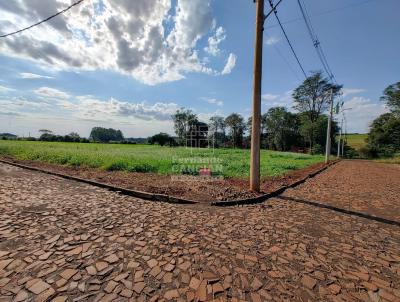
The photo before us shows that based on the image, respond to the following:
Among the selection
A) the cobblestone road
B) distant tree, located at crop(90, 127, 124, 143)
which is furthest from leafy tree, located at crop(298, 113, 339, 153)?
distant tree, located at crop(90, 127, 124, 143)

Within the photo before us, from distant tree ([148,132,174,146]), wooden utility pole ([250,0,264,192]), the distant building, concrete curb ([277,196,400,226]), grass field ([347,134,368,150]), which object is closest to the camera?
concrete curb ([277,196,400,226])

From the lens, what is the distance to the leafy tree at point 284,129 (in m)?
56.5

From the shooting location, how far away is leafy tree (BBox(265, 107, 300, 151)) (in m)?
56.5

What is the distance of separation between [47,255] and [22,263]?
0.27 metres

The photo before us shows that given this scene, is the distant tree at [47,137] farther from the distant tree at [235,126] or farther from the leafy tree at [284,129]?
the leafy tree at [284,129]

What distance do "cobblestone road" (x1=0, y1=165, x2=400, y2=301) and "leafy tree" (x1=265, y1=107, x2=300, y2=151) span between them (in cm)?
5576

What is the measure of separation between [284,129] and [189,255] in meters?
59.5

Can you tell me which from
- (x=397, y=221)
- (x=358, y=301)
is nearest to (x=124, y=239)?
(x=358, y=301)

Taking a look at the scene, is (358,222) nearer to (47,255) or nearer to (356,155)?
(47,255)

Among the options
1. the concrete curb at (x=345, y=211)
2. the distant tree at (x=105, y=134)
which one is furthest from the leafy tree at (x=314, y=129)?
the distant tree at (x=105, y=134)

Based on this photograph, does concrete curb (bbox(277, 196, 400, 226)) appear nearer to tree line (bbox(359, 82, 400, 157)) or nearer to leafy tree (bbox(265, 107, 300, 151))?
tree line (bbox(359, 82, 400, 157))

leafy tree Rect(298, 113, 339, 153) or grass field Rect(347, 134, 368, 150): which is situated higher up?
leafy tree Rect(298, 113, 339, 153)

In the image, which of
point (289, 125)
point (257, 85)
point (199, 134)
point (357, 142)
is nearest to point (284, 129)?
point (289, 125)

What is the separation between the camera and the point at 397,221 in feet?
15.5
